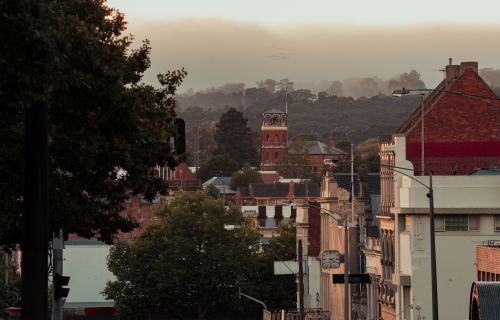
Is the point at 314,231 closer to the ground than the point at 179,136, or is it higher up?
higher up

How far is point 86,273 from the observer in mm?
161875

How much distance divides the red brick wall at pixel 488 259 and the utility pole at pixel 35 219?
3967 centimetres

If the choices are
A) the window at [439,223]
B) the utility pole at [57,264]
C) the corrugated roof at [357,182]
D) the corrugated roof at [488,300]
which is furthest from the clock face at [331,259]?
the corrugated roof at [488,300]

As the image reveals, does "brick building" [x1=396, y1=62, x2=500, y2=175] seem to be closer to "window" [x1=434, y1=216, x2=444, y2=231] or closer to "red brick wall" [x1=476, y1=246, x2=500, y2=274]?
"window" [x1=434, y1=216, x2=444, y2=231]

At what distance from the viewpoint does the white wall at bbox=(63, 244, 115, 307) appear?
520 feet

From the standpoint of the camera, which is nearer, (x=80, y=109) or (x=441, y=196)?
(x=80, y=109)

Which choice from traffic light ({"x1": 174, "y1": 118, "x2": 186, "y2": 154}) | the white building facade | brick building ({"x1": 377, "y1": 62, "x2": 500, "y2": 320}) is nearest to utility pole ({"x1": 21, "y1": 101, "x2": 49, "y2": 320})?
traffic light ({"x1": 174, "y1": 118, "x2": 186, "y2": 154})

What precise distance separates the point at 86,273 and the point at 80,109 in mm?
128126

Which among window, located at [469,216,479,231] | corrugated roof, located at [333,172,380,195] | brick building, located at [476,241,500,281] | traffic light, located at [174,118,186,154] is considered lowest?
brick building, located at [476,241,500,281]

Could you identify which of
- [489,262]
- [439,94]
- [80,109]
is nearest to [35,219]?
[80,109]

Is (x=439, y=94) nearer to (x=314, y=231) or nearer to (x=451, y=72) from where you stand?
(x=451, y=72)

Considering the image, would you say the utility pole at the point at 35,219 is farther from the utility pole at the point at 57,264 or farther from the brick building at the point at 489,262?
the brick building at the point at 489,262

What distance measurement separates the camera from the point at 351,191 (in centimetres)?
10412

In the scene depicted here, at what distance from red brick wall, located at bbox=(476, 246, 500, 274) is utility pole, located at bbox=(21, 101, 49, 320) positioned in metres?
39.7
